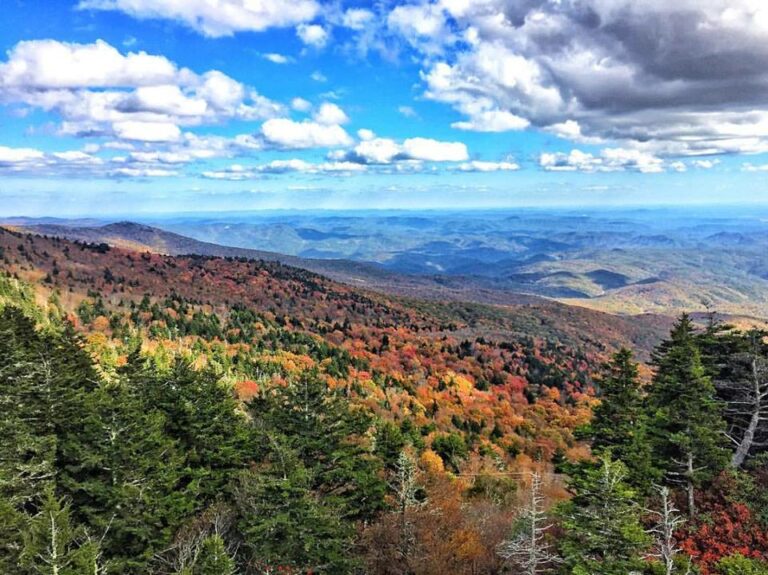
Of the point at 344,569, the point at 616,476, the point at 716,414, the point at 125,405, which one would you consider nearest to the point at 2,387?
the point at 125,405

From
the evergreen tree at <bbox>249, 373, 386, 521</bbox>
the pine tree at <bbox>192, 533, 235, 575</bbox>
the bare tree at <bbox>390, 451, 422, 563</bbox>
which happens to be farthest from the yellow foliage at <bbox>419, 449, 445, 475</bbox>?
the pine tree at <bbox>192, 533, 235, 575</bbox>

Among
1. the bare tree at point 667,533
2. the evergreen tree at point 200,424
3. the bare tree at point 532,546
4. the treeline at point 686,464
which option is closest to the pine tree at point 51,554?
the evergreen tree at point 200,424

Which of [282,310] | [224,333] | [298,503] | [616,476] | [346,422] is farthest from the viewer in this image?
[282,310]

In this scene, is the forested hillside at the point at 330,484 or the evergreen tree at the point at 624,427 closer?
the forested hillside at the point at 330,484

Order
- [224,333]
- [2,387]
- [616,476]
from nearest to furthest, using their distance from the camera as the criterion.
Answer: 1. [616,476]
2. [2,387]
3. [224,333]

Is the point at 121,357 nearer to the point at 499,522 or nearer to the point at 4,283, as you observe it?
the point at 4,283

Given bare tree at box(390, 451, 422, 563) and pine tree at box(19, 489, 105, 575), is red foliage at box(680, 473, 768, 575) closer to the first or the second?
bare tree at box(390, 451, 422, 563)

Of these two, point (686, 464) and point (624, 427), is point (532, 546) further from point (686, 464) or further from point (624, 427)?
point (686, 464)

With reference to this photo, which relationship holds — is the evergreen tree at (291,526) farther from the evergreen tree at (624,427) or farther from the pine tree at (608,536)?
the evergreen tree at (624,427)

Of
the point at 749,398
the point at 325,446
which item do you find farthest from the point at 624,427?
the point at 325,446
